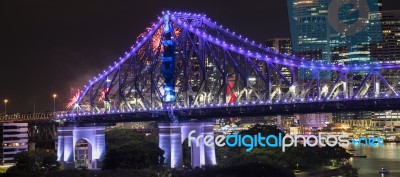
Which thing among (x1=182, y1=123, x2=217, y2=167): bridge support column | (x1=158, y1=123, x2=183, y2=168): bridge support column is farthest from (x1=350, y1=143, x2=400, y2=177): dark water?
(x1=158, y1=123, x2=183, y2=168): bridge support column

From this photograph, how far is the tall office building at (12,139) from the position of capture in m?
78.2

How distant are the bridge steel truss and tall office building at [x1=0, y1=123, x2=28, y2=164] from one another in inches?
444

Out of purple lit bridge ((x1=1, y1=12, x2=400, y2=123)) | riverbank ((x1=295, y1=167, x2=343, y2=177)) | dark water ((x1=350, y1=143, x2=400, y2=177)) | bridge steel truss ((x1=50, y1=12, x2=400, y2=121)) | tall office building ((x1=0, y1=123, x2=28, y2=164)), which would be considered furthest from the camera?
tall office building ((x1=0, y1=123, x2=28, y2=164))

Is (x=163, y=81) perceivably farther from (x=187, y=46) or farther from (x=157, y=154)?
(x=157, y=154)

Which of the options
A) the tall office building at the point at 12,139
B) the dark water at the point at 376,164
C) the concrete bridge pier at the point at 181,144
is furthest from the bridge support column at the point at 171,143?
the tall office building at the point at 12,139

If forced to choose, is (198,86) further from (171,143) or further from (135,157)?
(135,157)

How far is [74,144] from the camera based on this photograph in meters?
67.7

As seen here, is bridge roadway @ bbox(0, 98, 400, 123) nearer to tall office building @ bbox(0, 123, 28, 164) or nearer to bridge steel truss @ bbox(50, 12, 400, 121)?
bridge steel truss @ bbox(50, 12, 400, 121)

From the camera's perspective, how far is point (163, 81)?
64250 millimetres

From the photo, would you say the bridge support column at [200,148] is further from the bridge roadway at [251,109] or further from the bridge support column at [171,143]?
the bridge support column at [171,143]

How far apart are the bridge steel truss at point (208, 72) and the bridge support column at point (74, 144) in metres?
1.89

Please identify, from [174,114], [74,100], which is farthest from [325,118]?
[174,114]

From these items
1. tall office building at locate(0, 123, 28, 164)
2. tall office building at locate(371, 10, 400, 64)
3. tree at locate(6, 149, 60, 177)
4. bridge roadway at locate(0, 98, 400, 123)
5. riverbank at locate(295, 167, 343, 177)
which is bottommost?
riverbank at locate(295, 167, 343, 177)

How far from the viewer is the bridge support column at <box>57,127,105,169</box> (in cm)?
6675
